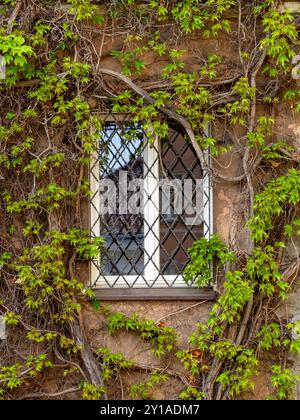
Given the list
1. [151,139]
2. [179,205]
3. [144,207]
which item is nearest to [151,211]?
[144,207]

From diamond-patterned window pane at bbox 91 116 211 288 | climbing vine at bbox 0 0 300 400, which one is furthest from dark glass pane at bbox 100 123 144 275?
climbing vine at bbox 0 0 300 400

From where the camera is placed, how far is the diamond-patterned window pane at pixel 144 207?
4.77m

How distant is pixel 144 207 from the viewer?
15.8 feet

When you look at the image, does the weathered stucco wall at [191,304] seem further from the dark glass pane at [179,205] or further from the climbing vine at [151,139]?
the dark glass pane at [179,205]

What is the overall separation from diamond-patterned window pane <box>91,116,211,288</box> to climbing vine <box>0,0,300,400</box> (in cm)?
20

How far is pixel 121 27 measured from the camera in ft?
15.3

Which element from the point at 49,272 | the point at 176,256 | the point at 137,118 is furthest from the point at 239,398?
the point at 137,118

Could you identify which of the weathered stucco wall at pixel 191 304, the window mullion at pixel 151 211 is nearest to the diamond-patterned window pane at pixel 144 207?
the window mullion at pixel 151 211

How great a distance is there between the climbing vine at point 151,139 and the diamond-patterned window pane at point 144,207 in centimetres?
20

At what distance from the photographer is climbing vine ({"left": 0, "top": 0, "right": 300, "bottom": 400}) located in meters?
4.43

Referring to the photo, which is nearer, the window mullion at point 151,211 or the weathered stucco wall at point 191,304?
the weathered stucco wall at point 191,304

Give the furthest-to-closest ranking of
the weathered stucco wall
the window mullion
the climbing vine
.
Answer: the window mullion → the weathered stucco wall → the climbing vine

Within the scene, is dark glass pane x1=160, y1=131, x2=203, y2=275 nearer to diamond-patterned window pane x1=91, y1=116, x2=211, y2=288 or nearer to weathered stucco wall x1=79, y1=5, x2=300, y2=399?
diamond-patterned window pane x1=91, y1=116, x2=211, y2=288
